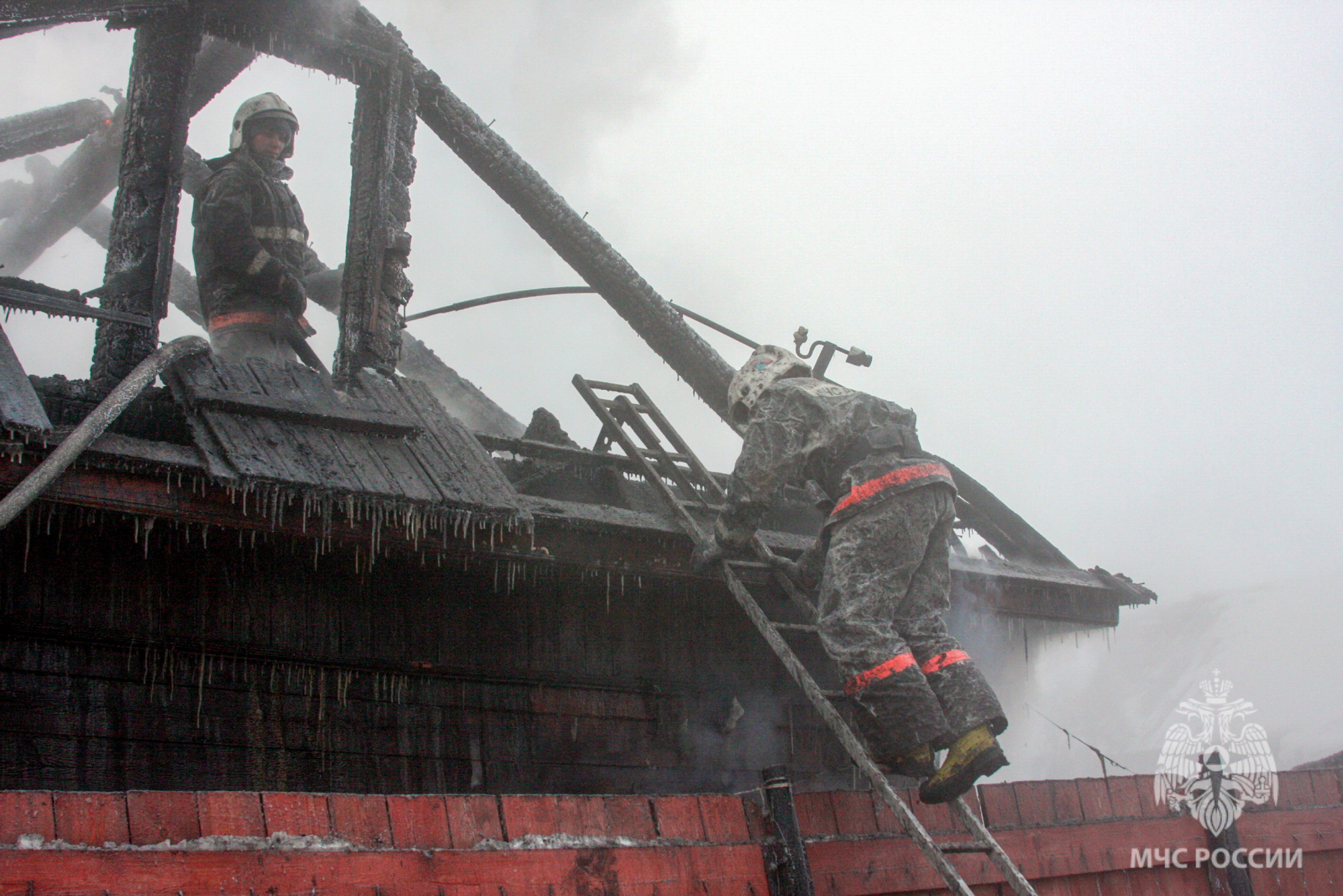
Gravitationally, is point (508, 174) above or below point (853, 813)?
above

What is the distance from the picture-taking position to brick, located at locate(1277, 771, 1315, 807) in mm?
5148

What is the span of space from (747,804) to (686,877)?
41 cm

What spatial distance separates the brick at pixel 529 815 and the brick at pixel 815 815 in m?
0.94

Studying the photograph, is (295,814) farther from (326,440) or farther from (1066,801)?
(1066,801)

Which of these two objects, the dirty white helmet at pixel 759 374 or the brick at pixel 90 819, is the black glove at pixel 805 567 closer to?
the dirty white helmet at pixel 759 374

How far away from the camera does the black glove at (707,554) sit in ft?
17.2

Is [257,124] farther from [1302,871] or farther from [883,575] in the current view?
[1302,871]

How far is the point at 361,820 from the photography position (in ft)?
10.4

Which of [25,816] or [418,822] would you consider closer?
[25,816]

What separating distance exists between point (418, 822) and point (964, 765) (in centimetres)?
213

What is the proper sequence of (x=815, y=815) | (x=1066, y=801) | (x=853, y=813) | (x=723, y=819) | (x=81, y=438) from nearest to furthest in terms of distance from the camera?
(x=81, y=438), (x=723, y=819), (x=815, y=815), (x=853, y=813), (x=1066, y=801)

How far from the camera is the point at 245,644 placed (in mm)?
4734

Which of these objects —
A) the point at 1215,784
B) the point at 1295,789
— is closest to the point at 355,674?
the point at 1215,784

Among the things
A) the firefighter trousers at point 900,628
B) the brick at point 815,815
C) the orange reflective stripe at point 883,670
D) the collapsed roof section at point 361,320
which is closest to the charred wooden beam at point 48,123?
the collapsed roof section at point 361,320
